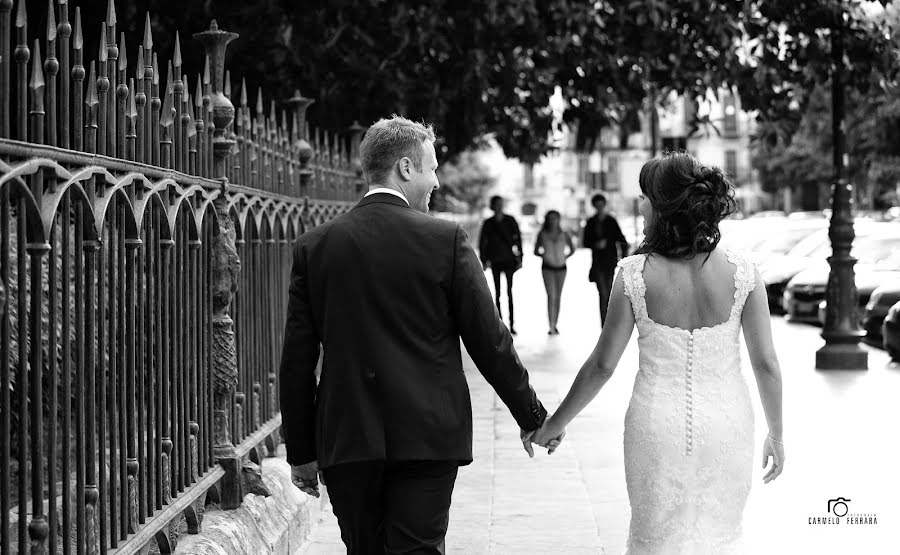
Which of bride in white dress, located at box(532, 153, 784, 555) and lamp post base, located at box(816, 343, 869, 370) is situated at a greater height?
bride in white dress, located at box(532, 153, 784, 555)

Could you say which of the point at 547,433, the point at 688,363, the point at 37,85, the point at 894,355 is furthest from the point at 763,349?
the point at 894,355

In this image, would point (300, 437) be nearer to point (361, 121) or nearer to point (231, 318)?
point (231, 318)

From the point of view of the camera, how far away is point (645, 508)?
429 centimetres

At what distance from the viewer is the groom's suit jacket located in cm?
398

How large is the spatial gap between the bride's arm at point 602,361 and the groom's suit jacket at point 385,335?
1.44ft

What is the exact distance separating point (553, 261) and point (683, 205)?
1406 centimetres

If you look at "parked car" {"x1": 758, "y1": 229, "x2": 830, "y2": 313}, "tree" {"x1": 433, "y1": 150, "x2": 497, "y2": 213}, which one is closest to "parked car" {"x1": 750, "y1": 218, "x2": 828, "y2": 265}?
"parked car" {"x1": 758, "y1": 229, "x2": 830, "y2": 313}

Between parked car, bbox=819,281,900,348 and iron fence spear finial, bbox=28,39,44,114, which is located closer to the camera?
iron fence spear finial, bbox=28,39,44,114

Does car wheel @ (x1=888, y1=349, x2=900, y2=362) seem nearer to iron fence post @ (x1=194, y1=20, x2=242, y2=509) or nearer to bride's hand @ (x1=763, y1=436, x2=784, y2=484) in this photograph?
iron fence post @ (x1=194, y1=20, x2=242, y2=509)

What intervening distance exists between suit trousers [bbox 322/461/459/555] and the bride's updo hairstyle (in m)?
0.98

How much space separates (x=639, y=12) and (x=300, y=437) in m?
11.4

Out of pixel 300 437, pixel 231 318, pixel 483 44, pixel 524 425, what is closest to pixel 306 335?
pixel 300 437

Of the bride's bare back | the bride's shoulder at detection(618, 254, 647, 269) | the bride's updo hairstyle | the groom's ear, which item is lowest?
the bride's bare back

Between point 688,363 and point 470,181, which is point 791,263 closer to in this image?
point 688,363
